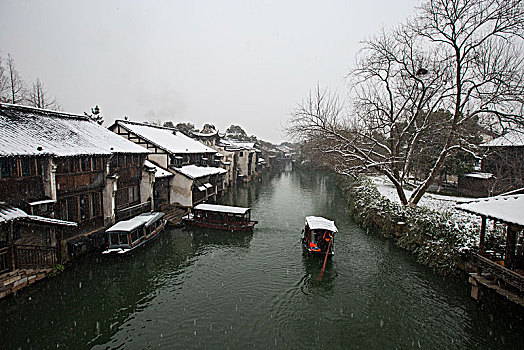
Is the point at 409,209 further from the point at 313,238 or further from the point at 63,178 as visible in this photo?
the point at 63,178

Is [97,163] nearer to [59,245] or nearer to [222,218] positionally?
[59,245]

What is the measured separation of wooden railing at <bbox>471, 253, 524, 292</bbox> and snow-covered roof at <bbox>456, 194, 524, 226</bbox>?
1.79m

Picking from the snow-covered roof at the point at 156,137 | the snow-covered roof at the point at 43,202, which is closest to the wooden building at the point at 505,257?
the snow-covered roof at the point at 43,202

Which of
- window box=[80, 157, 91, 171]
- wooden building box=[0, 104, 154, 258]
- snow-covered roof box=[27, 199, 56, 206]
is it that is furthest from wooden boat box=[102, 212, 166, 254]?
window box=[80, 157, 91, 171]

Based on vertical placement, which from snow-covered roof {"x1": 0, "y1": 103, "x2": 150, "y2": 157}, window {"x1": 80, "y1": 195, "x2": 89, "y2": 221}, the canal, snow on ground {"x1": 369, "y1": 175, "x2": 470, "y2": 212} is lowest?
the canal

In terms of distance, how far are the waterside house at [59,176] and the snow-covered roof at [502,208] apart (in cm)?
1770

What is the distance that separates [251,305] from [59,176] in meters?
11.6

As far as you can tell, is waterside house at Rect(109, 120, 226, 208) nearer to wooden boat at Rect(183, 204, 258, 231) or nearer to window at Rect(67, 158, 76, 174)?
wooden boat at Rect(183, 204, 258, 231)

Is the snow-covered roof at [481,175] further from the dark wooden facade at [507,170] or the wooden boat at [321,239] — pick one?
the wooden boat at [321,239]

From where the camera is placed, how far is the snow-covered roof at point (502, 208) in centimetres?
1000

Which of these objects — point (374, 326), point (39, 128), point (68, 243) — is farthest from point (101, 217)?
point (374, 326)

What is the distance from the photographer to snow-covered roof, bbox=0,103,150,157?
12672 mm

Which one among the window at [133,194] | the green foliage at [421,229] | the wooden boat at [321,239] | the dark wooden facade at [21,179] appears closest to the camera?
the dark wooden facade at [21,179]

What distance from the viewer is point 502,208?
10.8 m
